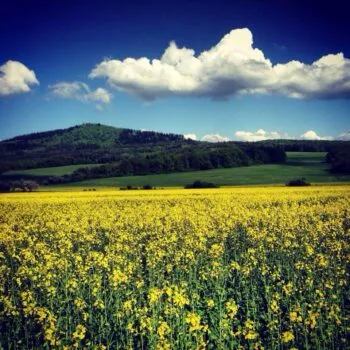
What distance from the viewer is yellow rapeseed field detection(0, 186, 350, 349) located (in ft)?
25.2

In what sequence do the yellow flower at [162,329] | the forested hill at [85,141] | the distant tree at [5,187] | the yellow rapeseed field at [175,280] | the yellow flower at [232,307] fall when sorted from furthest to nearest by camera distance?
1. the forested hill at [85,141]
2. the distant tree at [5,187]
3. the yellow rapeseed field at [175,280]
4. the yellow flower at [232,307]
5. the yellow flower at [162,329]

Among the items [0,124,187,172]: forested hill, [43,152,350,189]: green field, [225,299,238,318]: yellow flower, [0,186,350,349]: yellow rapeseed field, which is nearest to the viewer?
[225,299,238,318]: yellow flower

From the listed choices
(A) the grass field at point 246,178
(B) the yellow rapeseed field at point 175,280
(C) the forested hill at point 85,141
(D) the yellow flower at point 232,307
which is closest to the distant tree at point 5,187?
(A) the grass field at point 246,178

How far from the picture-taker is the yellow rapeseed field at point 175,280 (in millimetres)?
7695

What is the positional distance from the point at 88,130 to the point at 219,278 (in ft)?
612

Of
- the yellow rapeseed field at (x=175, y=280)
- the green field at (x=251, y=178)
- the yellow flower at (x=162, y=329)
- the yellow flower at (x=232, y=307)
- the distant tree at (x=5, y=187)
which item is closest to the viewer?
the yellow flower at (x=162, y=329)

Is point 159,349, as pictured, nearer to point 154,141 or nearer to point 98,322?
point 98,322

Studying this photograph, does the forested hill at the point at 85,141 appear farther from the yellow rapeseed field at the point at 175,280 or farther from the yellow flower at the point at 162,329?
the yellow flower at the point at 162,329

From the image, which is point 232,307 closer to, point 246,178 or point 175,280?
point 175,280

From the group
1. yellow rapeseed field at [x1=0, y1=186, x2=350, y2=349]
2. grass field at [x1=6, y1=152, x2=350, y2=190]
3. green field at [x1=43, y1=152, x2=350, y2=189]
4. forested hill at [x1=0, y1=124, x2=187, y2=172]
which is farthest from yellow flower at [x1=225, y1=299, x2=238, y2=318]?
forested hill at [x1=0, y1=124, x2=187, y2=172]

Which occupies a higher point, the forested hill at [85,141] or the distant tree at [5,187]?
the forested hill at [85,141]

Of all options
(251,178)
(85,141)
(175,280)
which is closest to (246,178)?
(251,178)

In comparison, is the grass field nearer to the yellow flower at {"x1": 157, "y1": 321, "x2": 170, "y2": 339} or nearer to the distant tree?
the distant tree

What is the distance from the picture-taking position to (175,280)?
37.8 ft
